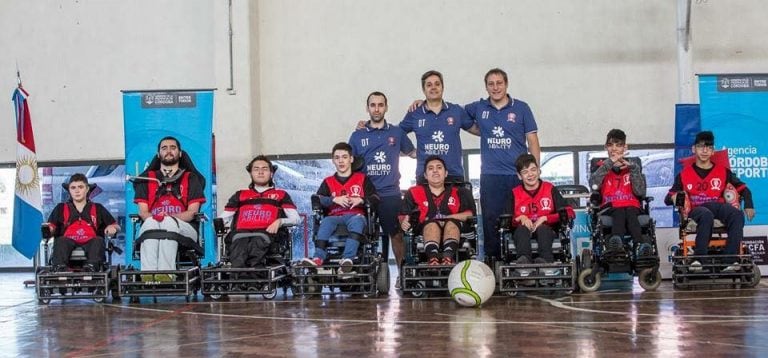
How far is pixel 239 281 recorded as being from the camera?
24.0 ft

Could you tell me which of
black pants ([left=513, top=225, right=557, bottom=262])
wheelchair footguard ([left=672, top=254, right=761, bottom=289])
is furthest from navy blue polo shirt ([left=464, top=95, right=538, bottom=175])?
wheelchair footguard ([left=672, top=254, right=761, bottom=289])

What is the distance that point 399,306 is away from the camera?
6.55 meters

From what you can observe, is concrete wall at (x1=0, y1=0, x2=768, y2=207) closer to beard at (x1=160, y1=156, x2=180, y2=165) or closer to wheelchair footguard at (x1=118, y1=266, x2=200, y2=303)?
beard at (x1=160, y1=156, x2=180, y2=165)

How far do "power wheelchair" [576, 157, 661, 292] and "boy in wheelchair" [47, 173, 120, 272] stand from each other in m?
3.66

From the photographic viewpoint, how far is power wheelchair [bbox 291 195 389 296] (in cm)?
734

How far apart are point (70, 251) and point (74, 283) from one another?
0.95ft

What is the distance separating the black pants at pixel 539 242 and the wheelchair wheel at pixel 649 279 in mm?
844

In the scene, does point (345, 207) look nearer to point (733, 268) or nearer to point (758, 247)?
point (733, 268)

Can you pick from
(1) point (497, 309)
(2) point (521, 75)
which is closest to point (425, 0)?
(2) point (521, 75)

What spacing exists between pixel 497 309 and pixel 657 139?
6202 millimetres

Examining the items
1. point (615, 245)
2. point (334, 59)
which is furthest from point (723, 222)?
point (334, 59)

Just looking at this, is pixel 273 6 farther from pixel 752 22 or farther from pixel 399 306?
pixel 399 306

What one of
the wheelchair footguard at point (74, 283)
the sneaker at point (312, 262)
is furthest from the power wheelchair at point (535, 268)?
the wheelchair footguard at point (74, 283)

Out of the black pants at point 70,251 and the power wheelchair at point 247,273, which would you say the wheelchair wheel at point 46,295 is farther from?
the power wheelchair at point 247,273
